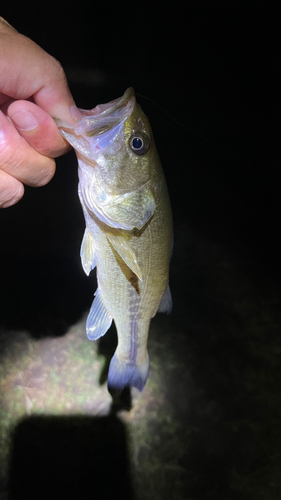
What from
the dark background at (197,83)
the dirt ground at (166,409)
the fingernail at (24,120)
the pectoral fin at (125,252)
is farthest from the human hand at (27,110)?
the dirt ground at (166,409)

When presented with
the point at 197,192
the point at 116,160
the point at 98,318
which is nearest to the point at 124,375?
the point at 98,318

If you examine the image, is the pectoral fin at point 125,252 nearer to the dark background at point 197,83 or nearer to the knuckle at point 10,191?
the knuckle at point 10,191

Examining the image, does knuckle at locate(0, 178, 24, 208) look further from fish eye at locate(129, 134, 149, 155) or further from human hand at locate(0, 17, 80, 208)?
fish eye at locate(129, 134, 149, 155)

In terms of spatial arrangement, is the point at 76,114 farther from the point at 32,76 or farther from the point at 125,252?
the point at 125,252

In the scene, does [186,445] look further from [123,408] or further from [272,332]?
[272,332]

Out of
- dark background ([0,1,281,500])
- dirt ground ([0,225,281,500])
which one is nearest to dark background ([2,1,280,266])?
dark background ([0,1,281,500])
